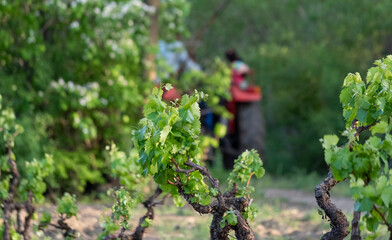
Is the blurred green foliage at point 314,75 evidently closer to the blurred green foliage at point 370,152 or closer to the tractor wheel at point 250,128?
the tractor wheel at point 250,128

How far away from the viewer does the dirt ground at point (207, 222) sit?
6121 millimetres

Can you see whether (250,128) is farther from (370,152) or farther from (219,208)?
(370,152)

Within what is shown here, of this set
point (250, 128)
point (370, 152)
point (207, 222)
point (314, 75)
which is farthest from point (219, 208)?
point (314, 75)

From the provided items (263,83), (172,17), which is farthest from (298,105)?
(172,17)

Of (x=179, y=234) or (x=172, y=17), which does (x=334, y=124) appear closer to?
(x=172, y=17)

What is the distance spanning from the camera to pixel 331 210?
10.7 ft

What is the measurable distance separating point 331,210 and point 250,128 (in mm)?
9334

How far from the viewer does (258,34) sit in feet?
89.6

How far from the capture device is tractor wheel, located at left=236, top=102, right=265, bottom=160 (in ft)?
41.0

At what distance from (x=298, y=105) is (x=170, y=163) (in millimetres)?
11453

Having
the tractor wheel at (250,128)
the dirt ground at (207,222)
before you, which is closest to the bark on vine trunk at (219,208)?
the dirt ground at (207,222)

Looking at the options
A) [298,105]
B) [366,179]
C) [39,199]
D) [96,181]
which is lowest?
[366,179]

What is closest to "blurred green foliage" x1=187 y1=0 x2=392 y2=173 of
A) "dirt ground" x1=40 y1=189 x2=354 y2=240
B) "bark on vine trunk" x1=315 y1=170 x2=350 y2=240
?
"dirt ground" x1=40 y1=189 x2=354 y2=240

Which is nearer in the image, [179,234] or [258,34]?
[179,234]
